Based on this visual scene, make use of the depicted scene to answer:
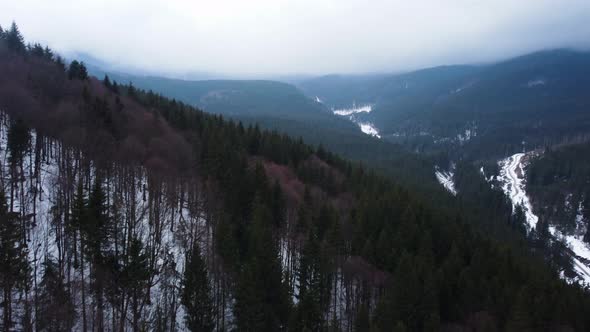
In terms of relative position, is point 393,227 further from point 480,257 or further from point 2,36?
point 2,36

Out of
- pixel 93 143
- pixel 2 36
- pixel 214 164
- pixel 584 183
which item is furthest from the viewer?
pixel 584 183

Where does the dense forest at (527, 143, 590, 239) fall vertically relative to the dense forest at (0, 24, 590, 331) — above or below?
below

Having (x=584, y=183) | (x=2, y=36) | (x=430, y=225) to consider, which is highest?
(x=2, y=36)

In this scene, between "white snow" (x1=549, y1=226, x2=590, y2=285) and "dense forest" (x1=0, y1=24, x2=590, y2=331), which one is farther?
"white snow" (x1=549, y1=226, x2=590, y2=285)

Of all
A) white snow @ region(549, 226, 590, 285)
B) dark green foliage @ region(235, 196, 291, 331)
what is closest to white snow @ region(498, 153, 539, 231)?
white snow @ region(549, 226, 590, 285)

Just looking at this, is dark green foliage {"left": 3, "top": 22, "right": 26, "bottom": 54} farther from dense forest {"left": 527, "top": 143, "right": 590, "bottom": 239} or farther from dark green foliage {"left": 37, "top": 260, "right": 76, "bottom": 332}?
dense forest {"left": 527, "top": 143, "right": 590, "bottom": 239}

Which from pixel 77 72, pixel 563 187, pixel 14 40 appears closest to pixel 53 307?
pixel 77 72

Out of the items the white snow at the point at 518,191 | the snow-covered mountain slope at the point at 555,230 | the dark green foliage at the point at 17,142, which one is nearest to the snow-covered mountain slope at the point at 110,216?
the dark green foliage at the point at 17,142

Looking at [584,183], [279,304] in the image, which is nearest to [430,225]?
[279,304]
